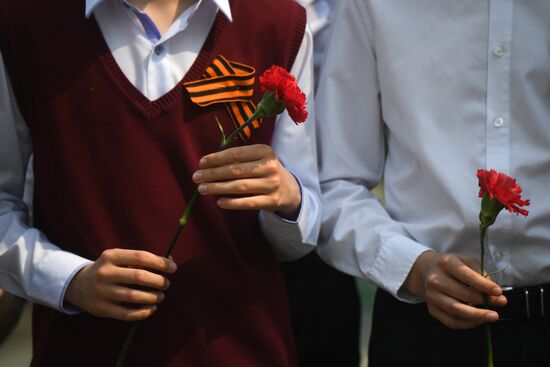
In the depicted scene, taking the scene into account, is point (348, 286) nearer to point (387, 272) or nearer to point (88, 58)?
point (387, 272)

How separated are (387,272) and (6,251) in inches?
33.4

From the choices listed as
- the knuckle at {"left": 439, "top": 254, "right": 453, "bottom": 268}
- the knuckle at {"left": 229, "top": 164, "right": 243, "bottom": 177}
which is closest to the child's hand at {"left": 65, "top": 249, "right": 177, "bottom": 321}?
the knuckle at {"left": 229, "top": 164, "right": 243, "bottom": 177}

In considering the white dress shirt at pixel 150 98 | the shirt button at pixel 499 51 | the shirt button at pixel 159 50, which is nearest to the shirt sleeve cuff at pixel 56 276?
the white dress shirt at pixel 150 98

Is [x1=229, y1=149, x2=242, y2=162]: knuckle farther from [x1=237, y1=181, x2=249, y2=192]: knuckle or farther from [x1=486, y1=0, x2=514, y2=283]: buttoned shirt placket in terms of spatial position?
[x1=486, y1=0, x2=514, y2=283]: buttoned shirt placket

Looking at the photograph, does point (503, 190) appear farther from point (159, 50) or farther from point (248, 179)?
point (159, 50)

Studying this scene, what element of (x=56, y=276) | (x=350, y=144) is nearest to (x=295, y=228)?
(x=350, y=144)

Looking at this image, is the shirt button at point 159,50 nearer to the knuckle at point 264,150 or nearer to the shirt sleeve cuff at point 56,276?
the knuckle at point 264,150

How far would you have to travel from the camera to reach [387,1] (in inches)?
82.0

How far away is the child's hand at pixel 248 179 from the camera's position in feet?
5.69

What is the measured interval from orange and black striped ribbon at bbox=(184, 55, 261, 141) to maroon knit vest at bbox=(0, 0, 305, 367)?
0.02 metres

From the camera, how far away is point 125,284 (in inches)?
71.2

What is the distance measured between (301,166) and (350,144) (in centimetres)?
18

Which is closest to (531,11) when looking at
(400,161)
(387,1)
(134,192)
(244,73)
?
(387,1)

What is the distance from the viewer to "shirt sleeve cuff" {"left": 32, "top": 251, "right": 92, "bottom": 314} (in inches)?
73.7
